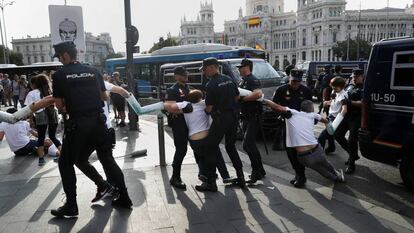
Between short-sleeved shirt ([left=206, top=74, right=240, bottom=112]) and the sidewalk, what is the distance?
1.22m

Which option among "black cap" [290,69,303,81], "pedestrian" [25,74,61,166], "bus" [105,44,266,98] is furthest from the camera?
"bus" [105,44,266,98]

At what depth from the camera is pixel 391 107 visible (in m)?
4.86

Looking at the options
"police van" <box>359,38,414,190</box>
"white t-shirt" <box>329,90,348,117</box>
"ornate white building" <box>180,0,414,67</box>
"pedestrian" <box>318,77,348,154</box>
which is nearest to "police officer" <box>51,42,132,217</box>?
"police van" <box>359,38,414,190</box>

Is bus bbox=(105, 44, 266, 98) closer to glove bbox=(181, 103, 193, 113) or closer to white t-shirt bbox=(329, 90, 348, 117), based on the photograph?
white t-shirt bbox=(329, 90, 348, 117)

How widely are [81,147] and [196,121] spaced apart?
5.32 feet

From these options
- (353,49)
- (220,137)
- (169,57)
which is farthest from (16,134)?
(353,49)

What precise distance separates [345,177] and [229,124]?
2288mm

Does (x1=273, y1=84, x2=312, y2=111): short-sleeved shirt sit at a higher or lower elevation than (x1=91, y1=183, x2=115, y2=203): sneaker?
higher

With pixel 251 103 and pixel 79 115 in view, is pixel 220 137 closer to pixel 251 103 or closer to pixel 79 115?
pixel 251 103

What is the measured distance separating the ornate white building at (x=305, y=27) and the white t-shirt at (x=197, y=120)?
263 ft

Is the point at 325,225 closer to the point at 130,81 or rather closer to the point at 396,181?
the point at 396,181

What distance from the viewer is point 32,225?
384 cm

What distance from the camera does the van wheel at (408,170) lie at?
15.5 feet

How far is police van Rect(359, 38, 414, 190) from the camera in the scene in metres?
4.65
